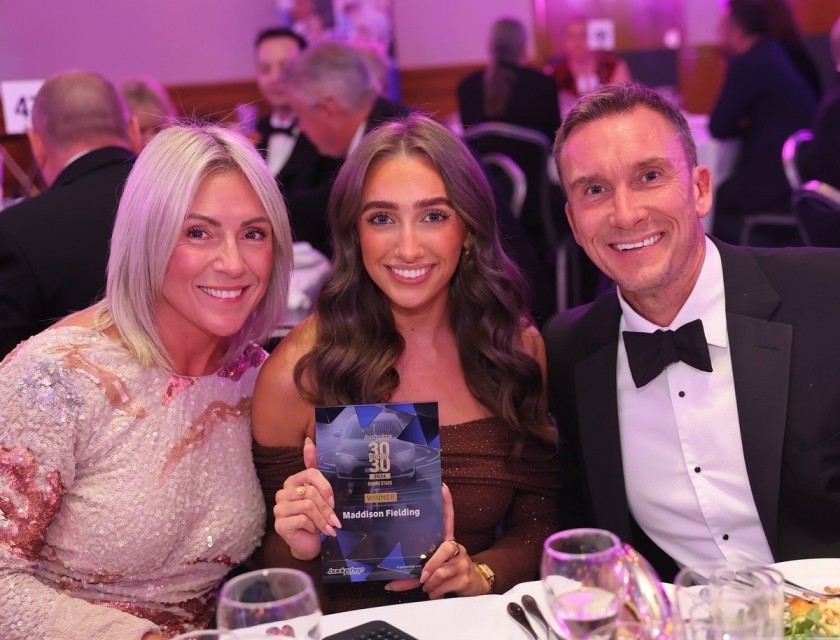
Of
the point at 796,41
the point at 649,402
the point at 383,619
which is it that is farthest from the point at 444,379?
the point at 796,41

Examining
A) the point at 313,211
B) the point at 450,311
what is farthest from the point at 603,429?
the point at 313,211

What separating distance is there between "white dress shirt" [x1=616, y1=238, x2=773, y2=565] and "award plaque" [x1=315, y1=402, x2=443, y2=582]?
67 cm

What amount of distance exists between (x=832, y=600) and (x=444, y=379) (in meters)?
1.37

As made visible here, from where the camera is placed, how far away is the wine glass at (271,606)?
1380 mm

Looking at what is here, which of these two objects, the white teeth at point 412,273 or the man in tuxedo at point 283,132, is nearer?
the white teeth at point 412,273

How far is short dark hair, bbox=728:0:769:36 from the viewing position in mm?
7066

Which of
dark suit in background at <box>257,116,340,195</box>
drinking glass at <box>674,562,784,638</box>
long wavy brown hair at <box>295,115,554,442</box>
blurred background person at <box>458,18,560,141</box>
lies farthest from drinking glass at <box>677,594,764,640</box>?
blurred background person at <box>458,18,560,141</box>

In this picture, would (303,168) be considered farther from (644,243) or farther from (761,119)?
(644,243)

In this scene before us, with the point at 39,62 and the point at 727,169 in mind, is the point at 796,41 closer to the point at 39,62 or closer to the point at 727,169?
the point at 727,169

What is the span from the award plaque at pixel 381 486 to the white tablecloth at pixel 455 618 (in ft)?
0.75

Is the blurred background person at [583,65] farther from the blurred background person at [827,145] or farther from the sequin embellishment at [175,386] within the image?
the sequin embellishment at [175,386]

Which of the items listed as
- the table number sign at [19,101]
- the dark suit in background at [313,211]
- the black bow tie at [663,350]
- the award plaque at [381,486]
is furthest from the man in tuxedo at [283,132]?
the award plaque at [381,486]

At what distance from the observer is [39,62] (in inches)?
349

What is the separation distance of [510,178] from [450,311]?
3708 mm
